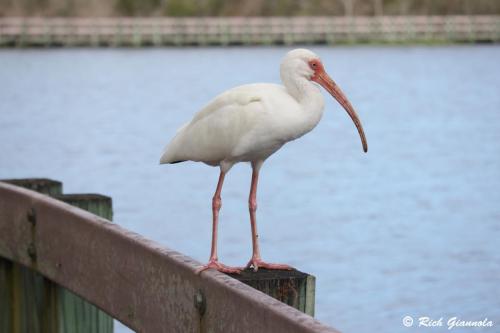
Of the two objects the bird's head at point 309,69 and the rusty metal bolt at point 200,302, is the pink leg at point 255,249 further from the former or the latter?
the rusty metal bolt at point 200,302

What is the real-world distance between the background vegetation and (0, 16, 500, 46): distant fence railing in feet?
31.1

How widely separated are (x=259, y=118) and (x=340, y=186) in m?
16.4

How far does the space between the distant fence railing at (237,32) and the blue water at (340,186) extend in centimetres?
4931

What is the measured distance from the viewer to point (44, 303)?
563cm

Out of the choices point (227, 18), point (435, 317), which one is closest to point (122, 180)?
point (435, 317)

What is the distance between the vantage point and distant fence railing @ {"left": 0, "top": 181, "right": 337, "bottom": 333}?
12.3 ft

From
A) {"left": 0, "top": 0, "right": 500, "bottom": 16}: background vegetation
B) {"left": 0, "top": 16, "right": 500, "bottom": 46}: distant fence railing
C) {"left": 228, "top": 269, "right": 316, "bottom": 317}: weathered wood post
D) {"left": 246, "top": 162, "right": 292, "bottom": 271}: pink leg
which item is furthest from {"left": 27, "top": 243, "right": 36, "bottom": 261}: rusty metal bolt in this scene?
{"left": 0, "top": 0, "right": 500, "bottom": 16}: background vegetation

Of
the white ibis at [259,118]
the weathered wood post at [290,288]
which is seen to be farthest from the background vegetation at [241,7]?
the weathered wood post at [290,288]

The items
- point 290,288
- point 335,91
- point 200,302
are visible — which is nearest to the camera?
point 200,302

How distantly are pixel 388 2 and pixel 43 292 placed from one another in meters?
119

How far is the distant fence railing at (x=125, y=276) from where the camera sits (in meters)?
3.75

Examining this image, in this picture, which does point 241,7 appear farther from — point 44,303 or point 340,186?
point 44,303

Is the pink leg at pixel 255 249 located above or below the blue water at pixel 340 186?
above

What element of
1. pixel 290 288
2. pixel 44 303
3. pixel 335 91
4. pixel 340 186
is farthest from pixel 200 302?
pixel 340 186
